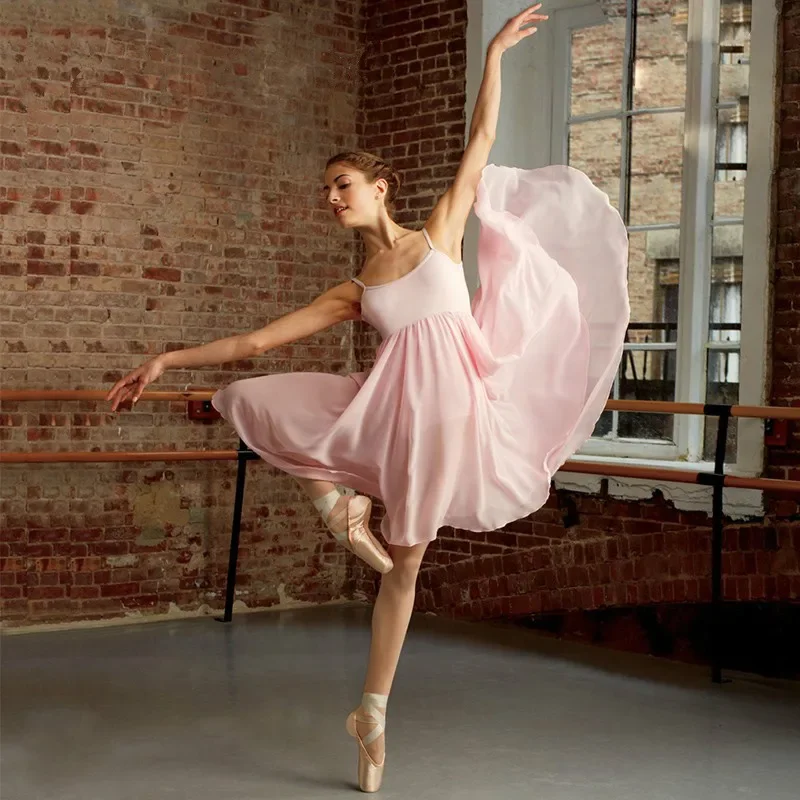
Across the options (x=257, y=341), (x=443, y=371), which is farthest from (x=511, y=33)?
(x=257, y=341)

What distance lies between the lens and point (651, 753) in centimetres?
402

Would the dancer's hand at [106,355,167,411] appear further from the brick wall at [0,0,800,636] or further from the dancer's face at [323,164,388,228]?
the brick wall at [0,0,800,636]

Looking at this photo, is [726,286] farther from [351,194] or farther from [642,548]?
[351,194]

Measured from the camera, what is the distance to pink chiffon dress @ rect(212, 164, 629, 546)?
3.49 metres

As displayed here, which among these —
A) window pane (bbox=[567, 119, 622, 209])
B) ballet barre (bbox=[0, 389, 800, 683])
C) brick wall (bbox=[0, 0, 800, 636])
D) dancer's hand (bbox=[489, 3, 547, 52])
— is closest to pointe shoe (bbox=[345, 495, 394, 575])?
dancer's hand (bbox=[489, 3, 547, 52])

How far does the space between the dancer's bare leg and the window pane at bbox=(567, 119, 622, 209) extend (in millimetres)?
2899

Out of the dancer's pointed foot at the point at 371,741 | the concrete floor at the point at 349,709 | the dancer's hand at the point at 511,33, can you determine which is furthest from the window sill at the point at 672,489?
the dancer's hand at the point at 511,33

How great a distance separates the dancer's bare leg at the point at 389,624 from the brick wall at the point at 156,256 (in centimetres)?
268

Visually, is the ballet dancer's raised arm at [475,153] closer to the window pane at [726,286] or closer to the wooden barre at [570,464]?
the wooden barre at [570,464]

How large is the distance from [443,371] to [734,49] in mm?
2812

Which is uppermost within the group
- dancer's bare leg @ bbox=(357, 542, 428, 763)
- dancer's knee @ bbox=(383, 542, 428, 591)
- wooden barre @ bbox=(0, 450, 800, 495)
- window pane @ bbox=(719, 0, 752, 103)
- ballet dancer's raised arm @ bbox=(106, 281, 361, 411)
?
window pane @ bbox=(719, 0, 752, 103)

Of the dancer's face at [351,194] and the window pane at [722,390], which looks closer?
the dancer's face at [351,194]

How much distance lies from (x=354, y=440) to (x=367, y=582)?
3.40 m

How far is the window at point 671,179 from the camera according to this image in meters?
5.59
